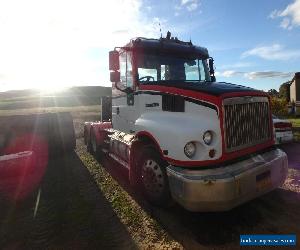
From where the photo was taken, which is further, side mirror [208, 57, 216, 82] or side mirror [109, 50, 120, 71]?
side mirror [208, 57, 216, 82]

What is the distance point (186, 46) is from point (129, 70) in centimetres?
150

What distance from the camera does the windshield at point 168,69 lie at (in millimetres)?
6996

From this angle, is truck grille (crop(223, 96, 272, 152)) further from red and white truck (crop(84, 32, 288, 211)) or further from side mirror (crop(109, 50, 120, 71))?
side mirror (crop(109, 50, 120, 71))

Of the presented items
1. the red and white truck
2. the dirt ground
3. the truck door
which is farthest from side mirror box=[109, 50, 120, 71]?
the dirt ground

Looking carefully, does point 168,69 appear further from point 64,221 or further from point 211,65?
point 64,221

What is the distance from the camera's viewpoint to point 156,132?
5.68 metres

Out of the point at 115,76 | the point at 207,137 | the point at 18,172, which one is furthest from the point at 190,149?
the point at 18,172

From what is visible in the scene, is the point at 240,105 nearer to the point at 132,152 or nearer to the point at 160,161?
the point at 160,161

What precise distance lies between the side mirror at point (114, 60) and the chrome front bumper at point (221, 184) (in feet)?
9.25

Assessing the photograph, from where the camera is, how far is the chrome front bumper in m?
4.70

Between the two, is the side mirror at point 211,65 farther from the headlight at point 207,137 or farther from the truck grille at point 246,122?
the headlight at point 207,137

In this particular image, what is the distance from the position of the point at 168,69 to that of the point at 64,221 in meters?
3.88

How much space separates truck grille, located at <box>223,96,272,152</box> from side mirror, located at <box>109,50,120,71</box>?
2.84 metres

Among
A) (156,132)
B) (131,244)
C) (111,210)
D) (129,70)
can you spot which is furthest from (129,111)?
(131,244)
